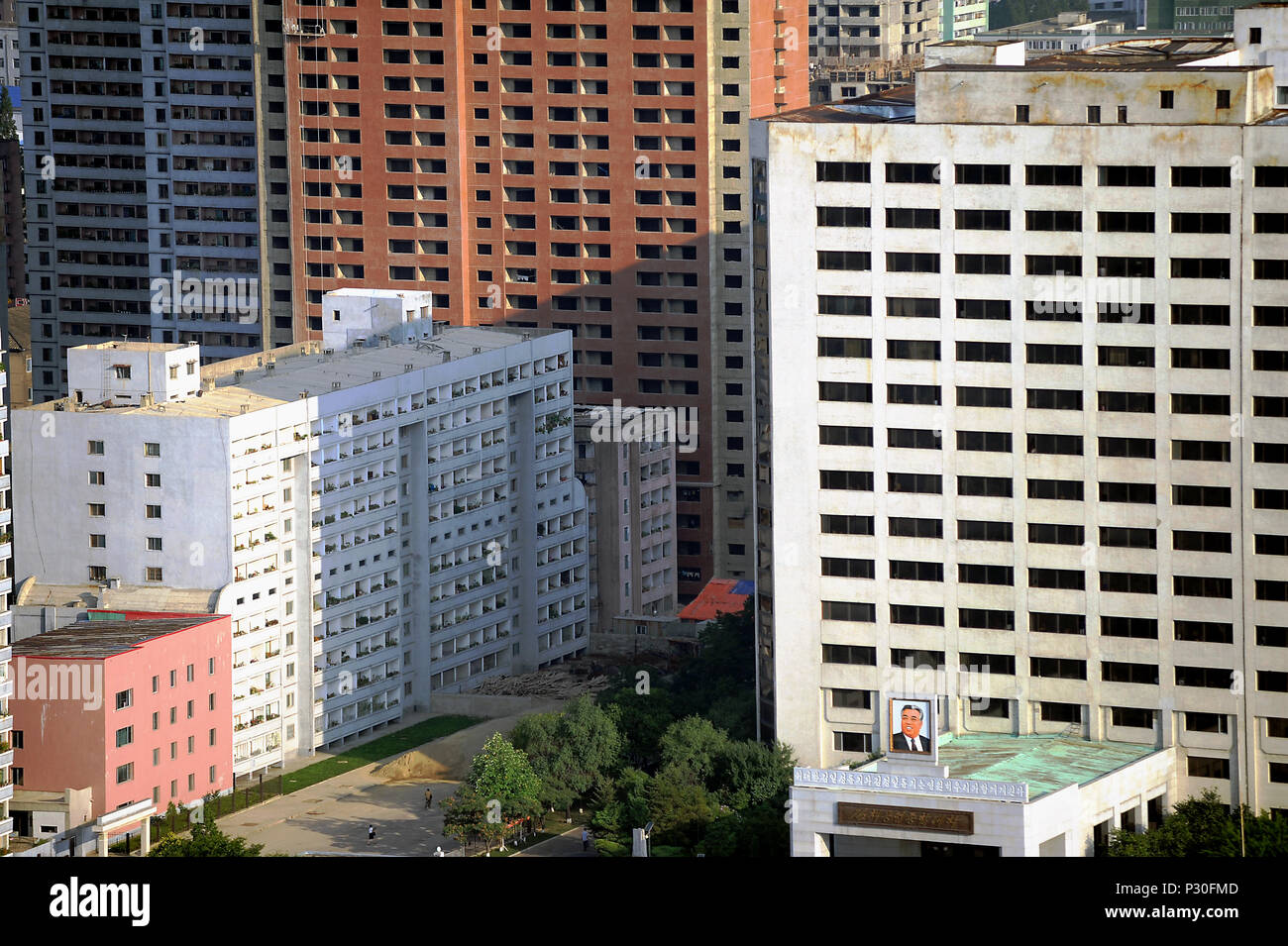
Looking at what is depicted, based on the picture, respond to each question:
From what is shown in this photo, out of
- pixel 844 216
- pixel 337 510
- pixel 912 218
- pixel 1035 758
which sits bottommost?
pixel 1035 758

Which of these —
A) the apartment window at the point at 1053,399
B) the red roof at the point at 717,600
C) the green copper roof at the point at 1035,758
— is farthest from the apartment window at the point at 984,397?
the red roof at the point at 717,600

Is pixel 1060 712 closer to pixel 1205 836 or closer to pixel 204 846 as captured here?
pixel 1205 836

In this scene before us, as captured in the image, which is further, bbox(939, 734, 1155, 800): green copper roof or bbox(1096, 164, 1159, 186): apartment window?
bbox(1096, 164, 1159, 186): apartment window

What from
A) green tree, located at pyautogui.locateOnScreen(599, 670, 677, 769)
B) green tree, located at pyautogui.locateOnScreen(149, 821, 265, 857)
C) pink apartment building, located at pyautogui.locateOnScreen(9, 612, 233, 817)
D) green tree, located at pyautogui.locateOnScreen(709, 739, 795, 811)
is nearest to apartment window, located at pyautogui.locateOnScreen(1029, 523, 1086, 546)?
green tree, located at pyautogui.locateOnScreen(709, 739, 795, 811)

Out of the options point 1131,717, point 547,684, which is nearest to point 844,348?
point 1131,717

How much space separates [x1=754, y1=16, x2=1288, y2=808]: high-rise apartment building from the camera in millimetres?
115312

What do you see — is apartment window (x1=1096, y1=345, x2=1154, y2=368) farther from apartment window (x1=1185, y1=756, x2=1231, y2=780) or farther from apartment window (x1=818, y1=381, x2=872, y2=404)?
apartment window (x1=1185, y1=756, x2=1231, y2=780)

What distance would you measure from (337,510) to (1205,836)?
6165 cm

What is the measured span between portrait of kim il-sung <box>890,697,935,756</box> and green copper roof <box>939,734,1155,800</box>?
8.61ft

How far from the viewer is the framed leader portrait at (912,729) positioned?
347ft

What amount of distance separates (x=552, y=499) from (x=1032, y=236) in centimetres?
6336

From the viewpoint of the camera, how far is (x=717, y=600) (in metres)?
185

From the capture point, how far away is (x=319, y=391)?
495 feet
